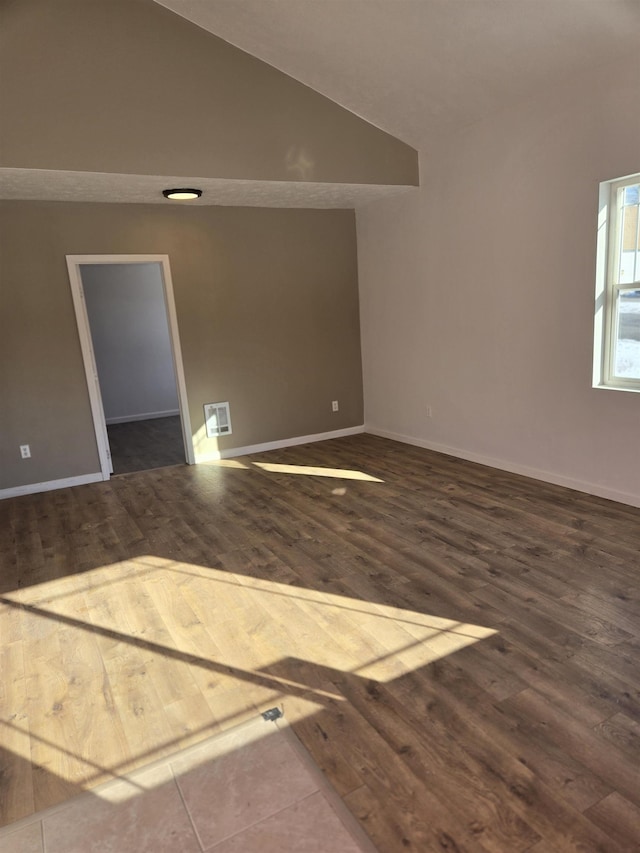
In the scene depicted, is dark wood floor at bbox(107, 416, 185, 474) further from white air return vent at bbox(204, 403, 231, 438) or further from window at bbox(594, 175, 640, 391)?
window at bbox(594, 175, 640, 391)

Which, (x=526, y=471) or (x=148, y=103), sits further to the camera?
(x=526, y=471)

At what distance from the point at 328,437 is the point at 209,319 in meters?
1.92

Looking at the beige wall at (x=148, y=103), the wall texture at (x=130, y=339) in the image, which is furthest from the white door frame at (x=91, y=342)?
the wall texture at (x=130, y=339)

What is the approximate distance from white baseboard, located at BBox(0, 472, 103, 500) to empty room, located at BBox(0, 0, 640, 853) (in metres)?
0.03

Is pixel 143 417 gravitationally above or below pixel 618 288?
below

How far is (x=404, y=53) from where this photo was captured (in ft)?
12.2

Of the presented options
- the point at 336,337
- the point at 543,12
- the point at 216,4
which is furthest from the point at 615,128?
the point at 336,337

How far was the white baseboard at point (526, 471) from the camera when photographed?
3.79 m

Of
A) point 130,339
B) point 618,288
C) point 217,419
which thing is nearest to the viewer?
point 618,288

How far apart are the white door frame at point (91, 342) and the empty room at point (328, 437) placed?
1.4 inches

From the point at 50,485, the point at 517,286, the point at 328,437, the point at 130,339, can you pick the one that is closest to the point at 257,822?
the point at 517,286

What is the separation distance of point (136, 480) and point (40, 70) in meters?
3.27

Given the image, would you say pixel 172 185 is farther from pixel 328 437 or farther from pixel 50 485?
pixel 328 437

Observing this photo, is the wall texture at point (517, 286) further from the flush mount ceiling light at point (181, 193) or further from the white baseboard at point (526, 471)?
the flush mount ceiling light at point (181, 193)
